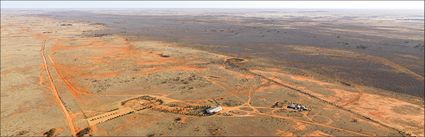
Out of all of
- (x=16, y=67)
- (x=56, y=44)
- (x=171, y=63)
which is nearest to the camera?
(x=16, y=67)

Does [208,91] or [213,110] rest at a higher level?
[208,91]

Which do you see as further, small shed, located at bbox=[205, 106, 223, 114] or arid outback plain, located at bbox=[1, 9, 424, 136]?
small shed, located at bbox=[205, 106, 223, 114]

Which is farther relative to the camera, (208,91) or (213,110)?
(208,91)

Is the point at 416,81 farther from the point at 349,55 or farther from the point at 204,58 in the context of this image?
the point at 204,58

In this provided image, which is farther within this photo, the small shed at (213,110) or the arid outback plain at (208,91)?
the small shed at (213,110)

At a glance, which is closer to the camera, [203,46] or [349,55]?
[349,55]

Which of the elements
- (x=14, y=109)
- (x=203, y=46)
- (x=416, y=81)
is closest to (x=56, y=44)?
(x=203, y=46)

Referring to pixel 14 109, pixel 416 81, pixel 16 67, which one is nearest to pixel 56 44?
pixel 16 67

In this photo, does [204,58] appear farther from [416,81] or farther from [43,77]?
[416,81]

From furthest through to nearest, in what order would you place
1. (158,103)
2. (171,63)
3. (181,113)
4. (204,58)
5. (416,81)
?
(204,58) → (171,63) → (416,81) → (158,103) → (181,113)

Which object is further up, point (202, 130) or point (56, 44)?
point (56, 44)
